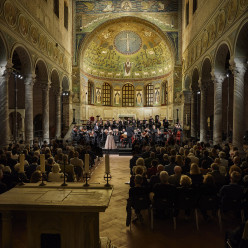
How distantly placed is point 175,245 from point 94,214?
6.93 feet

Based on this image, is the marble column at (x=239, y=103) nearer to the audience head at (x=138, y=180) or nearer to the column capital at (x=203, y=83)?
the column capital at (x=203, y=83)

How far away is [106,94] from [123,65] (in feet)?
13.4

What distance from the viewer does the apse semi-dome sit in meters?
25.9

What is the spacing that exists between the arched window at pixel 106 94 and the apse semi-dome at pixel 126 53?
1.31 m

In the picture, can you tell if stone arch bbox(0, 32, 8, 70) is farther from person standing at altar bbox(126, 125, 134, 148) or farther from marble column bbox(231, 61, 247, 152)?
marble column bbox(231, 61, 247, 152)

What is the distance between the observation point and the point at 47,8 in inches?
677

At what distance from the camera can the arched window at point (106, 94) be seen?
2998 cm

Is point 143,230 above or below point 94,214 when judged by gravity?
below

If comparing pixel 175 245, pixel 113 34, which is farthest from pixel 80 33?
pixel 175 245

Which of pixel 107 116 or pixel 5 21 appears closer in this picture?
pixel 5 21

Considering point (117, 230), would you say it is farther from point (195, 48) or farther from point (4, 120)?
point (195, 48)

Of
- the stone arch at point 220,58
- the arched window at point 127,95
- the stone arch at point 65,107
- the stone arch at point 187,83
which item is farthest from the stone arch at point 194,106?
the stone arch at point 65,107

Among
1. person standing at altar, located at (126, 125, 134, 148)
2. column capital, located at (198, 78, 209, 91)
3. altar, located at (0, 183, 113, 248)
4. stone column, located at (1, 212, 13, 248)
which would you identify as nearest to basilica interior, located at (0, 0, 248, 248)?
column capital, located at (198, 78, 209, 91)

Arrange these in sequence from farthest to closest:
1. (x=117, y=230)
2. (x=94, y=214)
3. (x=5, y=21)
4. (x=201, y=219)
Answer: (x=5, y=21)
(x=201, y=219)
(x=117, y=230)
(x=94, y=214)
